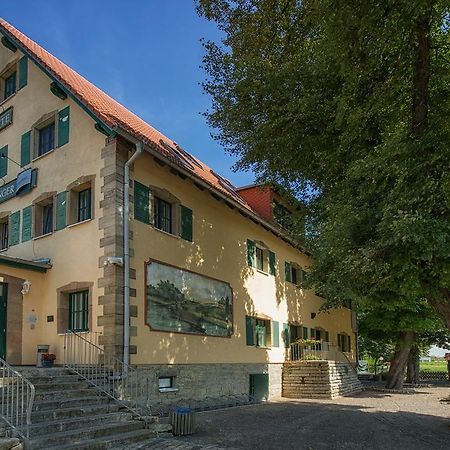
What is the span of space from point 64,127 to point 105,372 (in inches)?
273

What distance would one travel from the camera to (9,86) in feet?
57.1

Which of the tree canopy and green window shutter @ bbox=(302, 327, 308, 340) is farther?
green window shutter @ bbox=(302, 327, 308, 340)

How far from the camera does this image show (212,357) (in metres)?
16.3

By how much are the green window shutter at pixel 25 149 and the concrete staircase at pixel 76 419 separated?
23.4 ft

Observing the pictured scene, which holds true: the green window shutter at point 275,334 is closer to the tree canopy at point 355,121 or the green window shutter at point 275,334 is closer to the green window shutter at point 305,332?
the green window shutter at point 305,332

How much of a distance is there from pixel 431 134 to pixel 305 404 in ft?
36.4

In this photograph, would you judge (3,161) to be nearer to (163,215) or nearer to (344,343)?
(163,215)

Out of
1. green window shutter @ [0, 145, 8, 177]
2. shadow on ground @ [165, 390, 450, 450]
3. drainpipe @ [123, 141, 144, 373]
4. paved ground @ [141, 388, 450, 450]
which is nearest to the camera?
paved ground @ [141, 388, 450, 450]

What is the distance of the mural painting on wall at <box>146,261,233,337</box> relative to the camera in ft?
45.8

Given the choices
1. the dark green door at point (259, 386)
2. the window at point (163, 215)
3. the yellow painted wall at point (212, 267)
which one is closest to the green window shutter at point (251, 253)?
the yellow painted wall at point (212, 267)

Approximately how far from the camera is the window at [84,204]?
14.1 m

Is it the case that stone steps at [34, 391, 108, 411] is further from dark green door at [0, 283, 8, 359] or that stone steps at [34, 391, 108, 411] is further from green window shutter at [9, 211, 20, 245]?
green window shutter at [9, 211, 20, 245]

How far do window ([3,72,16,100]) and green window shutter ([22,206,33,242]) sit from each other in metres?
4.24

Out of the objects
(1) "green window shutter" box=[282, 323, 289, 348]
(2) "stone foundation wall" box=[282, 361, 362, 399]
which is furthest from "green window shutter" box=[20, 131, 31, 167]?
(2) "stone foundation wall" box=[282, 361, 362, 399]
